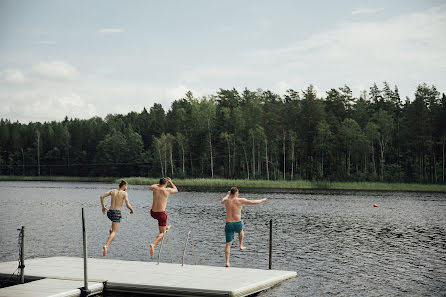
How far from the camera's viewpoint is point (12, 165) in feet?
444

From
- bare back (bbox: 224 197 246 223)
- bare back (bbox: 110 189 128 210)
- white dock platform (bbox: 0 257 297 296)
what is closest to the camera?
white dock platform (bbox: 0 257 297 296)

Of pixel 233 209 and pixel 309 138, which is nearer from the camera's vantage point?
pixel 233 209

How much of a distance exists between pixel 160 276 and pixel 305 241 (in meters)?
13.0

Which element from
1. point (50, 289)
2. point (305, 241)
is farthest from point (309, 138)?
point (50, 289)

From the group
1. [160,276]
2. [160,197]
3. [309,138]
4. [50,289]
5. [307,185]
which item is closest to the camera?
[50,289]

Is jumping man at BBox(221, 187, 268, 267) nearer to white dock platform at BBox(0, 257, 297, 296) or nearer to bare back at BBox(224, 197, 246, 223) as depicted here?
bare back at BBox(224, 197, 246, 223)

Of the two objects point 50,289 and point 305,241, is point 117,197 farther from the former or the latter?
point 305,241

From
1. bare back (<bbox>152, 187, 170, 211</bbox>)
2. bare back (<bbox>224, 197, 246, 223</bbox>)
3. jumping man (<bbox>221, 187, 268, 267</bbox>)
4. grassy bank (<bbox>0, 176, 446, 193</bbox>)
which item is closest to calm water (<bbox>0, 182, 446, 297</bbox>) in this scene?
jumping man (<bbox>221, 187, 268, 267</bbox>)

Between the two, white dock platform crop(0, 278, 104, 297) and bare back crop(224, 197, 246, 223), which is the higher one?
bare back crop(224, 197, 246, 223)

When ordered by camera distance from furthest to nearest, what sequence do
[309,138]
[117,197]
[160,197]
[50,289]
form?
1. [309,138]
2. [117,197]
3. [160,197]
4. [50,289]

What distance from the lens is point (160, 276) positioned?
14031 mm

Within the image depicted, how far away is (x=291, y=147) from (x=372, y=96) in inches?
839

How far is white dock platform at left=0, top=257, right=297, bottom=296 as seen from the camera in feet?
41.9

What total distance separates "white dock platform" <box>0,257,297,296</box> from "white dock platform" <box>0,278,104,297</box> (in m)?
0.41
